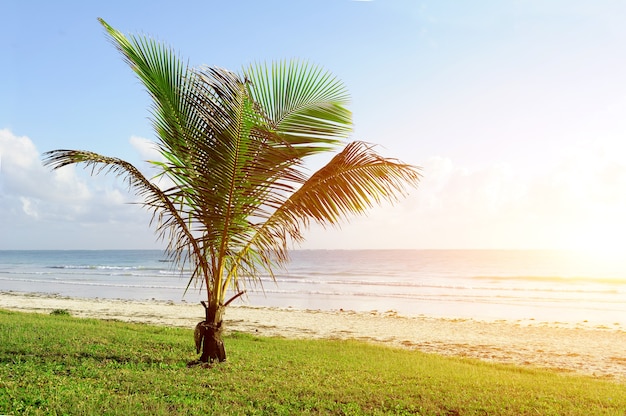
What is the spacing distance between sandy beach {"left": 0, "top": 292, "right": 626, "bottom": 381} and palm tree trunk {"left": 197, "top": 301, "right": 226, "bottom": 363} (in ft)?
24.5

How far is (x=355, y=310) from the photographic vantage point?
2303 cm

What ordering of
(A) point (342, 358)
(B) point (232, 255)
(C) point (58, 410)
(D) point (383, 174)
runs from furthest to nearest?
(A) point (342, 358) < (B) point (232, 255) < (D) point (383, 174) < (C) point (58, 410)

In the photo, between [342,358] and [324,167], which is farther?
[342,358]

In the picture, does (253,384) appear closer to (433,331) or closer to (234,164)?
(234,164)

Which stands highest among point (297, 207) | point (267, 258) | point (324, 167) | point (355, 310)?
point (324, 167)

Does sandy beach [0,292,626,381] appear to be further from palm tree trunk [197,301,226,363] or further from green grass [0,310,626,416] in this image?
palm tree trunk [197,301,226,363]

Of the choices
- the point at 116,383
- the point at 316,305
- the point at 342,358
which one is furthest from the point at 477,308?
the point at 116,383

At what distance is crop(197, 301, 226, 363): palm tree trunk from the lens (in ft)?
23.9

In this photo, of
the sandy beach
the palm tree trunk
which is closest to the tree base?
the palm tree trunk

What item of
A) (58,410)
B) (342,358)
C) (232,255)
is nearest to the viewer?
(58,410)

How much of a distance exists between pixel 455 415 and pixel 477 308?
2011 centimetres

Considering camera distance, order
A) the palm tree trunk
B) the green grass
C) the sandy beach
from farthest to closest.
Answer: the sandy beach → the palm tree trunk → the green grass

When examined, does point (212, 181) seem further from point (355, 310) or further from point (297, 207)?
point (355, 310)

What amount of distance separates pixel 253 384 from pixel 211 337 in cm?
132
